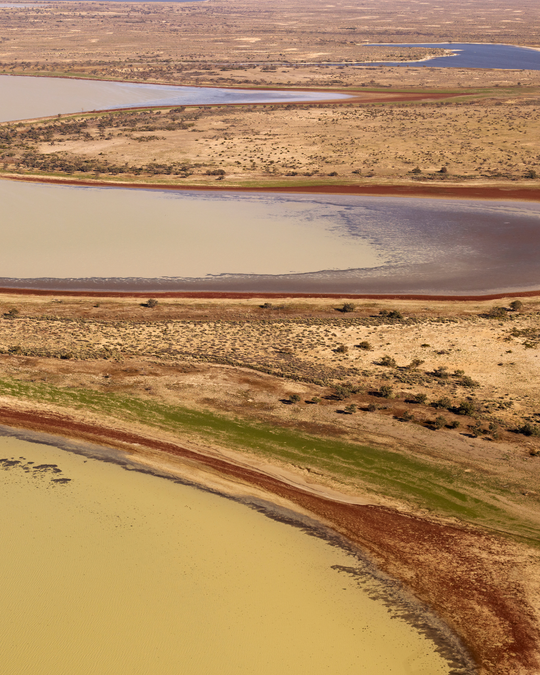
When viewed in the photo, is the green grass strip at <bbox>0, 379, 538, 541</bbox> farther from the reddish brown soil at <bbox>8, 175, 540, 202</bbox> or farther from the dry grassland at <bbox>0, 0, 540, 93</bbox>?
the dry grassland at <bbox>0, 0, 540, 93</bbox>

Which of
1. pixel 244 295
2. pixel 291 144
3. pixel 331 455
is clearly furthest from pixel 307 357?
pixel 291 144

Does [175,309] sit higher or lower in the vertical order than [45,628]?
higher

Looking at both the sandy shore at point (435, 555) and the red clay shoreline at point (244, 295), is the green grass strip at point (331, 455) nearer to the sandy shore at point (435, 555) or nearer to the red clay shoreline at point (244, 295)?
the sandy shore at point (435, 555)

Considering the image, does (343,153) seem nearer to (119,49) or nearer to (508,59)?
(508,59)

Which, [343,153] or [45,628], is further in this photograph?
[343,153]

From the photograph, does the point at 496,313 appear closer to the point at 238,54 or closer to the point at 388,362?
the point at 388,362

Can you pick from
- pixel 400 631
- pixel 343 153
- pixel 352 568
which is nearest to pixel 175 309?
pixel 352 568
